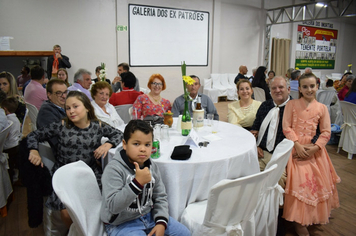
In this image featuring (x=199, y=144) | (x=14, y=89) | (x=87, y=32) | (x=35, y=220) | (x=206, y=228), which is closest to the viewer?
(x=206, y=228)

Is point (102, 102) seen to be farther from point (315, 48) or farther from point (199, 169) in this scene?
point (315, 48)

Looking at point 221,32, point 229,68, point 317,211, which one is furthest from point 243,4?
point 317,211

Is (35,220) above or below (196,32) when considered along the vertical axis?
below

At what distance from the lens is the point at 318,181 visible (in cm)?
217

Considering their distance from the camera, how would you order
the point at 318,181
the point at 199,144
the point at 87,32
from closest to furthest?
the point at 199,144, the point at 318,181, the point at 87,32

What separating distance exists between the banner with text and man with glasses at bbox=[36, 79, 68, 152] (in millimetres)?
12447

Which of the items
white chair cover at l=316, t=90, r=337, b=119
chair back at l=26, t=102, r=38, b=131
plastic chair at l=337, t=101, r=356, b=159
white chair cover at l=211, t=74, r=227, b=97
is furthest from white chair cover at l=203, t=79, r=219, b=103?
chair back at l=26, t=102, r=38, b=131

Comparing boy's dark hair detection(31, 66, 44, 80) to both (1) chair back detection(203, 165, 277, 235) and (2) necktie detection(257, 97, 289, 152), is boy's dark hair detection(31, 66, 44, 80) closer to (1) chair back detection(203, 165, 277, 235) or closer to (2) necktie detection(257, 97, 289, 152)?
(2) necktie detection(257, 97, 289, 152)

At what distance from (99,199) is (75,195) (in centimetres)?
24

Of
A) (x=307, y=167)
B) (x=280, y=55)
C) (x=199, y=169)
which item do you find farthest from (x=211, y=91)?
(x=199, y=169)

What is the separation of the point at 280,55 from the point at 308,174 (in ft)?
34.5

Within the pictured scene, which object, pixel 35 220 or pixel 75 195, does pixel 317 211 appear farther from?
pixel 35 220

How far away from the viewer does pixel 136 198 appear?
4.76ft

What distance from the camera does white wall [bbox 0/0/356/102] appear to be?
644 centimetres
